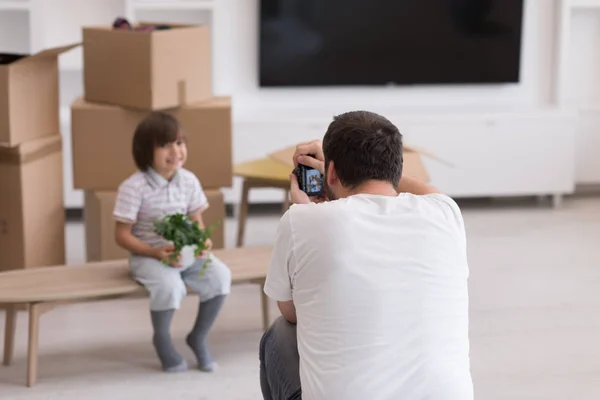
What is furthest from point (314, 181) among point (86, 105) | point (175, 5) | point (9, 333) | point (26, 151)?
point (175, 5)

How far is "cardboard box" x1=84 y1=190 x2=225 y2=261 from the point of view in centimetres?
392

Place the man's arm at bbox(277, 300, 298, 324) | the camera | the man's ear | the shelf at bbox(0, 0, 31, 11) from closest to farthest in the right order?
the man's ear
the man's arm at bbox(277, 300, 298, 324)
the camera
the shelf at bbox(0, 0, 31, 11)

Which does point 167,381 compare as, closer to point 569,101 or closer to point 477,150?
point 477,150

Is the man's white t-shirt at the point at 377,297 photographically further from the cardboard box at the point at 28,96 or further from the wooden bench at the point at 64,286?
the cardboard box at the point at 28,96

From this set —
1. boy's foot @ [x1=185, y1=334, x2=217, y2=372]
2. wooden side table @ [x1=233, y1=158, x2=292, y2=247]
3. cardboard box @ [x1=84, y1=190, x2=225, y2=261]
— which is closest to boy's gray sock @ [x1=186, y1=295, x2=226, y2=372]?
boy's foot @ [x1=185, y1=334, x2=217, y2=372]

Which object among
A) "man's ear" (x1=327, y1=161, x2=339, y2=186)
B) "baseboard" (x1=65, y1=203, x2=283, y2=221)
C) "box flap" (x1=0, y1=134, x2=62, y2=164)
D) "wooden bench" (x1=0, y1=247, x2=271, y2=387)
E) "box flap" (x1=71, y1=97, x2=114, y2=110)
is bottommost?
"baseboard" (x1=65, y1=203, x2=283, y2=221)

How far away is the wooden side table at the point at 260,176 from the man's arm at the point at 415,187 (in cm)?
196

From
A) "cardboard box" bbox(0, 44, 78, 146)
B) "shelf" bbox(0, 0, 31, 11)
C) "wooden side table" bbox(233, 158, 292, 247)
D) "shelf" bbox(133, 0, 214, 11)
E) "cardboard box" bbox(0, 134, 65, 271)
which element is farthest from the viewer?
"shelf" bbox(133, 0, 214, 11)

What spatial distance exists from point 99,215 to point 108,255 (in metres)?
0.16

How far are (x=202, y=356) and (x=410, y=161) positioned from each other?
1194 millimetres

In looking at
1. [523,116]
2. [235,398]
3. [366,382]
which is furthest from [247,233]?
[366,382]

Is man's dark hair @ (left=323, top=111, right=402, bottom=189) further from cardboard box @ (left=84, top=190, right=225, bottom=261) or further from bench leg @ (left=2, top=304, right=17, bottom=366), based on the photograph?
cardboard box @ (left=84, top=190, right=225, bottom=261)

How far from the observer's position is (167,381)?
3.25 m

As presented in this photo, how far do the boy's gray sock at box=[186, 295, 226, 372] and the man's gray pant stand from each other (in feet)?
3.05
